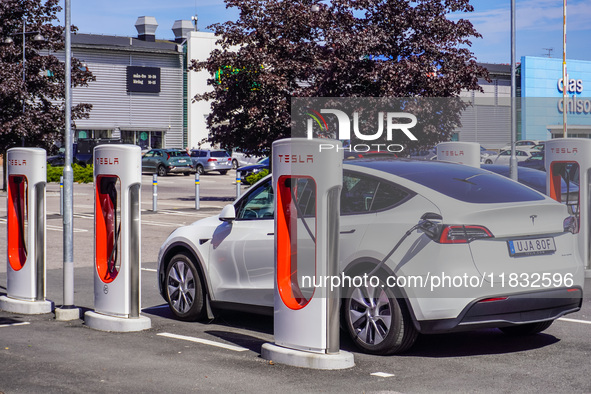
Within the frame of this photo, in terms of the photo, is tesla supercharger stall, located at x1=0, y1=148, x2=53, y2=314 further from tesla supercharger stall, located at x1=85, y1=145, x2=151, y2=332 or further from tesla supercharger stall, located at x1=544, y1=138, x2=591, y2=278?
tesla supercharger stall, located at x1=544, y1=138, x2=591, y2=278

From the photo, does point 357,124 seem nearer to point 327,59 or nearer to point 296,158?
point 327,59

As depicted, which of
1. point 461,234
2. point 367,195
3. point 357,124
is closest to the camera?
point 461,234

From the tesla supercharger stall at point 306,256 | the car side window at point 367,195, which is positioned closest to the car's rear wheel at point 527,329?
the car side window at point 367,195

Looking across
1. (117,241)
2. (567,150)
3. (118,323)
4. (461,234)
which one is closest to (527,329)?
(461,234)

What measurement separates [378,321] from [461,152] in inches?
294

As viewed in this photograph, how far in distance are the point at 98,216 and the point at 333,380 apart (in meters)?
3.47

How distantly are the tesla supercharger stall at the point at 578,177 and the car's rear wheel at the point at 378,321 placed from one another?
5832 mm

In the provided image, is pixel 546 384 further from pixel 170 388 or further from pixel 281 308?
pixel 170 388

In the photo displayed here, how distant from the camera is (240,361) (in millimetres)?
6805

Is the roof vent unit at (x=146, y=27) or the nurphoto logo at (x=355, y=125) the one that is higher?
the roof vent unit at (x=146, y=27)

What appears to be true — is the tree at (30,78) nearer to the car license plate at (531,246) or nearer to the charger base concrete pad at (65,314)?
the charger base concrete pad at (65,314)

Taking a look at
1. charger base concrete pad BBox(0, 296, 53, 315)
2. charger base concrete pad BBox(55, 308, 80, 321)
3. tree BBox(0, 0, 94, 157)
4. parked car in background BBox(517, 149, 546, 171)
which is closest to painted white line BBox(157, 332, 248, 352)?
charger base concrete pad BBox(55, 308, 80, 321)

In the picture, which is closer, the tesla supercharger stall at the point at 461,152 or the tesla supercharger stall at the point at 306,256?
the tesla supercharger stall at the point at 306,256

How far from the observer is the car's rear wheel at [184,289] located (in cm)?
837
